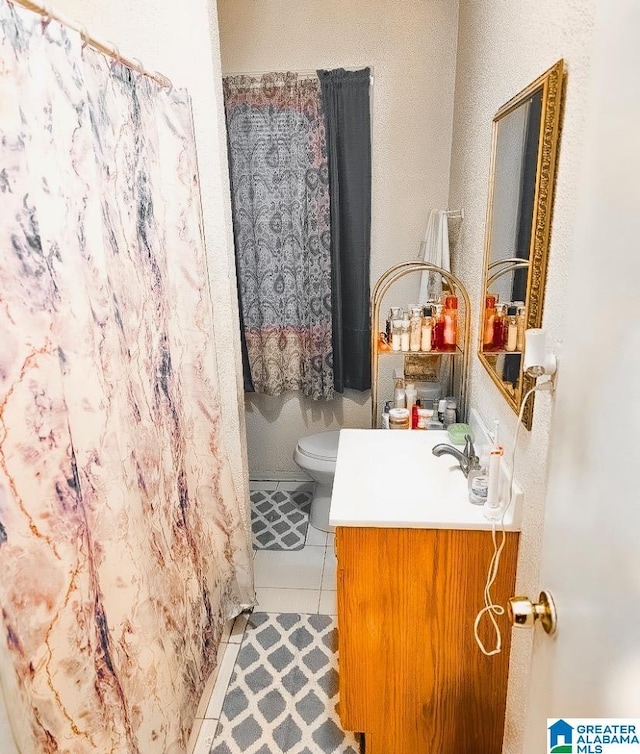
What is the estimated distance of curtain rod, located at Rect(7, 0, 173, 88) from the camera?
93 centimetres

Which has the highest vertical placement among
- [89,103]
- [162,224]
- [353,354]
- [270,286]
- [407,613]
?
[89,103]

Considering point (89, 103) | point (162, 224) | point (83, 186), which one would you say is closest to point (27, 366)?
point (83, 186)

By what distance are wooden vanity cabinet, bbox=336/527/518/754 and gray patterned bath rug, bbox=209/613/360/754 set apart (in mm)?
222

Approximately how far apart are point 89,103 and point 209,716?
1772 millimetres

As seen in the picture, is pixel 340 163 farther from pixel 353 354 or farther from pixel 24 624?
pixel 24 624

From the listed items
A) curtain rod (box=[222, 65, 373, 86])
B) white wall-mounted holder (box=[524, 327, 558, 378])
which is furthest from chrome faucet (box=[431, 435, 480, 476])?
curtain rod (box=[222, 65, 373, 86])

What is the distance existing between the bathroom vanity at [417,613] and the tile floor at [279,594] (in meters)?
0.50

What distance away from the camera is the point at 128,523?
3.98 feet

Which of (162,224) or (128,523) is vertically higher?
(162,224)

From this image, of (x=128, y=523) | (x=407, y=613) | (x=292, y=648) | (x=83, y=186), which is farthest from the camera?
(x=292, y=648)

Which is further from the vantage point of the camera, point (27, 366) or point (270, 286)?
point (270, 286)

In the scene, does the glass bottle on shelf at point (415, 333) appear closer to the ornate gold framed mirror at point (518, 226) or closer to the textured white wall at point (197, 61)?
the ornate gold framed mirror at point (518, 226)

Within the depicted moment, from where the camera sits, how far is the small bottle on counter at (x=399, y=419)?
6.47 ft

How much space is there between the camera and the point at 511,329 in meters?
1.36
